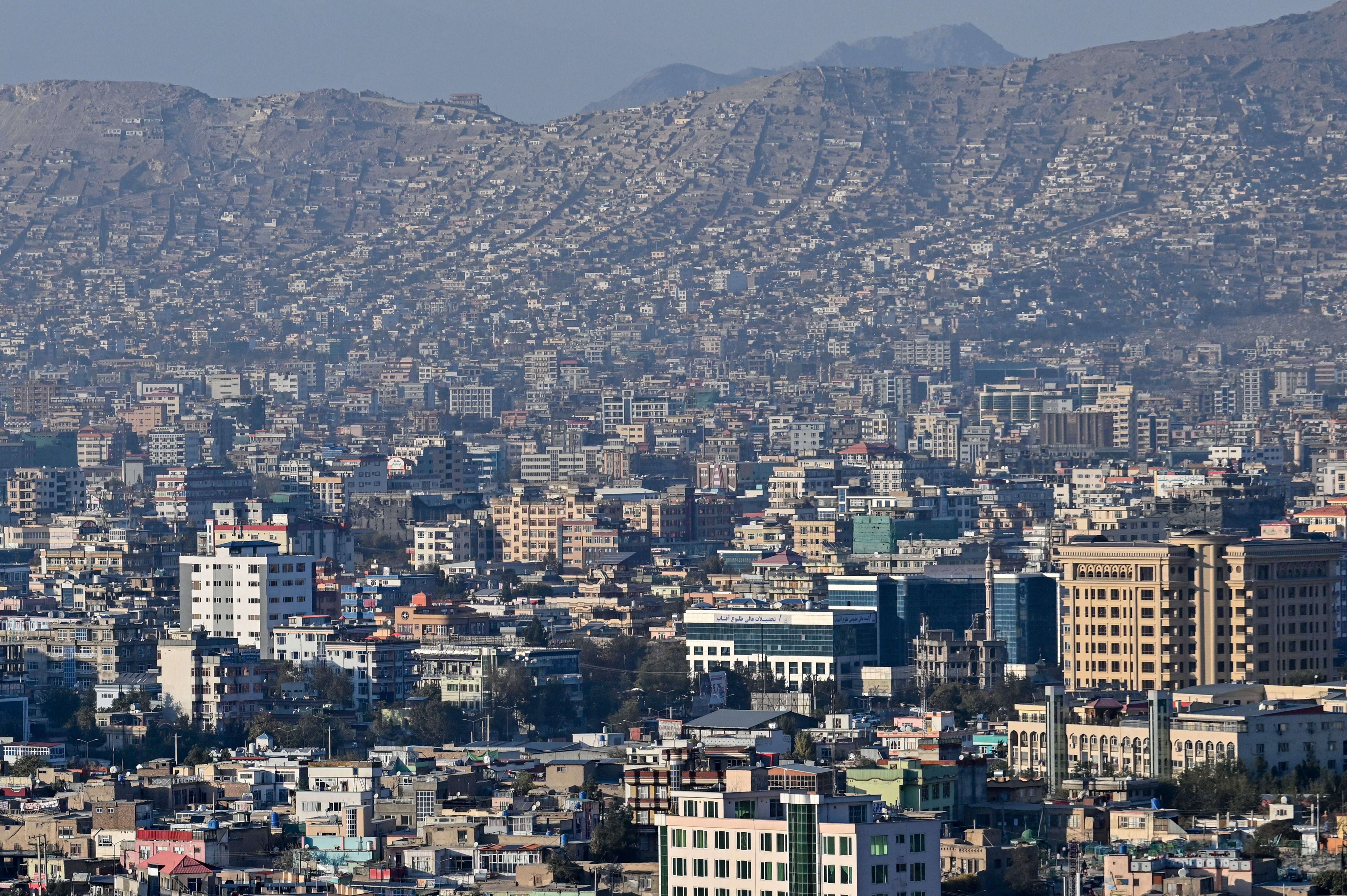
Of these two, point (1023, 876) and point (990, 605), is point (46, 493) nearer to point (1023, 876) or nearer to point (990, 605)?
point (990, 605)

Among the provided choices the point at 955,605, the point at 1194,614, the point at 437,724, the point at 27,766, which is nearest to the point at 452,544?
the point at 955,605

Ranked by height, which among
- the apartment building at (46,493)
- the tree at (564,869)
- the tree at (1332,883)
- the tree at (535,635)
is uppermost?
the apartment building at (46,493)

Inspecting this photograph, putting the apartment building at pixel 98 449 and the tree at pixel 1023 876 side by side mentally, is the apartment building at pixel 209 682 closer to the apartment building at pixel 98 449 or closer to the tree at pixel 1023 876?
the tree at pixel 1023 876

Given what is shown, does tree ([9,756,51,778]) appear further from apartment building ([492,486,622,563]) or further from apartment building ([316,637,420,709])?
apartment building ([492,486,622,563])

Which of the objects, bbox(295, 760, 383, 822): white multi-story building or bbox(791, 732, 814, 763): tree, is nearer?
bbox(295, 760, 383, 822): white multi-story building

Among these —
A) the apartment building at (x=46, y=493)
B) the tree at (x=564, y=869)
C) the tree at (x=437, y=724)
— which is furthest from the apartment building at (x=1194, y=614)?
the apartment building at (x=46, y=493)

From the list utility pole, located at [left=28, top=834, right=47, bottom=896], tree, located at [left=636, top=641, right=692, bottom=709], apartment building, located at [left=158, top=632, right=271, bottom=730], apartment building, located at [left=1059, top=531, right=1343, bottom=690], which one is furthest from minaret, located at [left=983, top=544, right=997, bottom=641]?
utility pole, located at [left=28, top=834, right=47, bottom=896]
